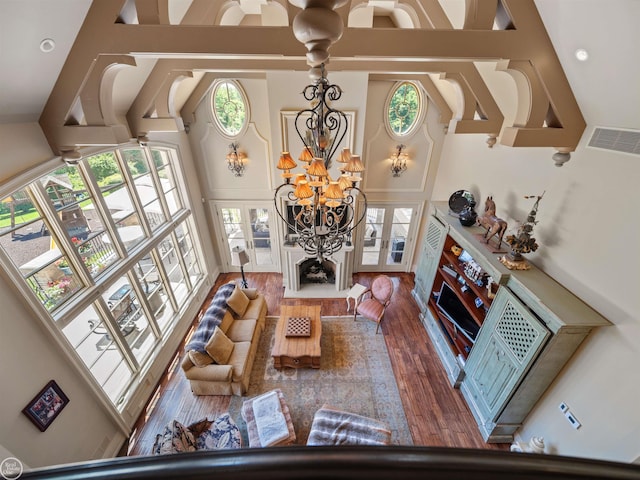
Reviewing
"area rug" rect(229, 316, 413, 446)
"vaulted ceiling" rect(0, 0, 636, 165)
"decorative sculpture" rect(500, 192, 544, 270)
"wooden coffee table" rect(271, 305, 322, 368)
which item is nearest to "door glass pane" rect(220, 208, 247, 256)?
"area rug" rect(229, 316, 413, 446)

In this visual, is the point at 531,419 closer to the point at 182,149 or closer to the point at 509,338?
the point at 509,338

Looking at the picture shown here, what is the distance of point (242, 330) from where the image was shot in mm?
4273

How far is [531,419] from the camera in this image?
3.03 metres

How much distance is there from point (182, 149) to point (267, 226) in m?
2.19

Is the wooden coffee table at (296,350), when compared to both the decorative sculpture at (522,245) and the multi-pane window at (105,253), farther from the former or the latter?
the decorative sculpture at (522,245)

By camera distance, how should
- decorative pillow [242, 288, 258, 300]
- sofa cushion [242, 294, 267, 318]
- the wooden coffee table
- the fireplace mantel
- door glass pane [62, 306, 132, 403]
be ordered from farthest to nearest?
the fireplace mantel, decorative pillow [242, 288, 258, 300], sofa cushion [242, 294, 267, 318], the wooden coffee table, door glass pane [62, 306, 132, 403]

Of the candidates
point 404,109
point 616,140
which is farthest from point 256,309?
point 616,140

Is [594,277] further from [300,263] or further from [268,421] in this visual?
[300,263]

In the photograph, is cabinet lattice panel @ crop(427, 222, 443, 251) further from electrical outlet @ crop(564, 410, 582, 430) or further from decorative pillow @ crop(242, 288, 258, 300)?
decorative pillow @ crop(242, 288, 258, 300)

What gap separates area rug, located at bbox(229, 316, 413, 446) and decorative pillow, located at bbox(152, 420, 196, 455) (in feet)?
2.66

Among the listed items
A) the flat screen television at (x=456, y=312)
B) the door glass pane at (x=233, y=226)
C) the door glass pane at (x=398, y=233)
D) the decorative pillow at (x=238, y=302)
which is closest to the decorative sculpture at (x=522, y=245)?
the flat screen television at (x=456, y=312)

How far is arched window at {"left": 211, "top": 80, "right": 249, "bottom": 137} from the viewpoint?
4.77 metres

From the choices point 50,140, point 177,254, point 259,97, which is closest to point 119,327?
point 177,254

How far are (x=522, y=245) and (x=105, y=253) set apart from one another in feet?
16.4
